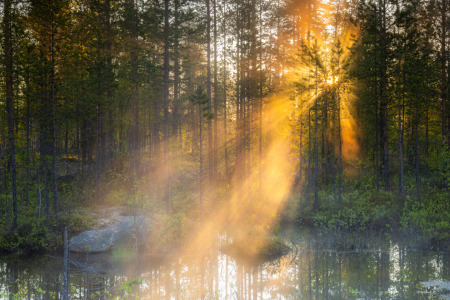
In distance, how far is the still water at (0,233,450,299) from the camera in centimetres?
1302

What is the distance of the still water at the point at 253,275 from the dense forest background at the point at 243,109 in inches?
103

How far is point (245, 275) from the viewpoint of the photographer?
603 inches

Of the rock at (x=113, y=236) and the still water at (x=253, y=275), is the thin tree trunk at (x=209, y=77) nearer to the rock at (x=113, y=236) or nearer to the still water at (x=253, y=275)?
the rock at (x=113, y=236)

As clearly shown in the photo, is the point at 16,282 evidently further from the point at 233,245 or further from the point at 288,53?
the point at 288,53

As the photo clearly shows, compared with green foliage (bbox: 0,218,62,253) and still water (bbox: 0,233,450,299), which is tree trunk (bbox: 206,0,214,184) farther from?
green foliage (bbox: 0,218,62,253)

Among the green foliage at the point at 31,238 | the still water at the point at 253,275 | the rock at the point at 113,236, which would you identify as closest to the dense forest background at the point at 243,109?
the green foliage at the point at 31,238

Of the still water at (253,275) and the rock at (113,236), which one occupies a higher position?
the rock at (113,236)

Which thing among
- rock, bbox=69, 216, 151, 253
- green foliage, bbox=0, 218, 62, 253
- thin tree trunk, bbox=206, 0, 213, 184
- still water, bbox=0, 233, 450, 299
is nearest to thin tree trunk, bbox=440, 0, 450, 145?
still water, bbox=0, 233, 450, 299

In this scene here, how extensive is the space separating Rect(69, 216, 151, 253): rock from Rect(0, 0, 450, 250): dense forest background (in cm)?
118

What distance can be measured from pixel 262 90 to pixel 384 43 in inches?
393

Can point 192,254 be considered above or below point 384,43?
below

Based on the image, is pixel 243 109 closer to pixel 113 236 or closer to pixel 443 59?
pixel 443 59

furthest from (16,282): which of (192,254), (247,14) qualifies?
(247,14)

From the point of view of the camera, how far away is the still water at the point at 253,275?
13.0 m
